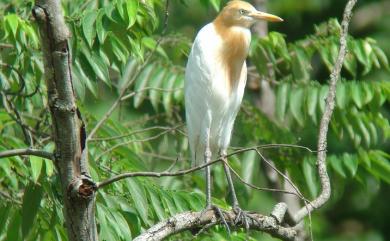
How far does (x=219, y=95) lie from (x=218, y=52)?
0.62 ft

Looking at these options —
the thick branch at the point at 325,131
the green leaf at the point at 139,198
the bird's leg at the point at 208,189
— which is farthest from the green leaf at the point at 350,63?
the green leaf at the point at 139,198

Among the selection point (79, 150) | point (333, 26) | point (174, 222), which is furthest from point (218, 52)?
point (79, 150)

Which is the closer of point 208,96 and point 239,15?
point 208,96

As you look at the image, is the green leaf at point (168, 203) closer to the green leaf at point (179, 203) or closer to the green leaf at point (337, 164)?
the green leaf at point (179, 203)

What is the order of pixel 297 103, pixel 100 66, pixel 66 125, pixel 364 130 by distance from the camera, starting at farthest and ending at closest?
pixel 297 103, pixel 364 130, pixel 100 66, pixel 66 125

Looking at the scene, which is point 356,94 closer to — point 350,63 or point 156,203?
point 350,63

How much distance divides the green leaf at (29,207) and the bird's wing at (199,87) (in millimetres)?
1138

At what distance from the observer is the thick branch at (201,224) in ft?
7.68

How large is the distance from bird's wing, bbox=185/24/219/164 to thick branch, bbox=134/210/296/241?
706mm

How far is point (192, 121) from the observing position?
12.5ft

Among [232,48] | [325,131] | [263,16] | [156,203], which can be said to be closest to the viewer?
[325,131]

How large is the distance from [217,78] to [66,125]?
71.3 inches

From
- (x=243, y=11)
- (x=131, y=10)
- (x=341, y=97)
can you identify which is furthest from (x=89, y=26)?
(x=341, y=97)

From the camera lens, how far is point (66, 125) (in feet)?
6.63
